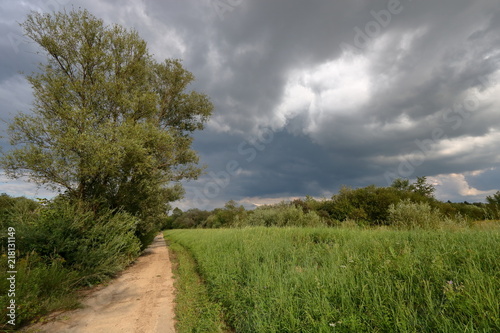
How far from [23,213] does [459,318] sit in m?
13.7

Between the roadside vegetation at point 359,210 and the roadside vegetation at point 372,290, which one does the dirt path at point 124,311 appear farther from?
the roadside vegetation at point 359,210

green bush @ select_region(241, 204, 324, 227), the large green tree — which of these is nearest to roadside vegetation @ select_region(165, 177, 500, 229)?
green bush @ select_region(241, 204, 324, 227)

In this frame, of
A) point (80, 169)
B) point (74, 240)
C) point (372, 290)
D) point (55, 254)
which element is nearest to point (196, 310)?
point (372, 290)

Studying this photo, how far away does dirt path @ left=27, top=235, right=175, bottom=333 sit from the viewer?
4.91 metres

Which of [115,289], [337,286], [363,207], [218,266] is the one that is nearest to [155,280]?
[115,289]

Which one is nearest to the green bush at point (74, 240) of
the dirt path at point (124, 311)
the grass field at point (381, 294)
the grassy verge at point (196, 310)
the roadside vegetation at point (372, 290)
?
the dirt path at point (124, 311)

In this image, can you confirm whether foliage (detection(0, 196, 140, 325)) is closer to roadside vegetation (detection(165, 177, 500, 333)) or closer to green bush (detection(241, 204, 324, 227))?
roadside vegetation (detection(165, 177, 500, 333))

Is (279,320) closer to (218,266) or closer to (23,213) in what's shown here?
(218,266)

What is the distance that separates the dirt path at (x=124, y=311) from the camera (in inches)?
193

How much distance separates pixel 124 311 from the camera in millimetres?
5922

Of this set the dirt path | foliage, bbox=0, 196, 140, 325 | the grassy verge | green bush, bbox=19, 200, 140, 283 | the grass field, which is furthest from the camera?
green bush, bbox=19, 200, 140, 283

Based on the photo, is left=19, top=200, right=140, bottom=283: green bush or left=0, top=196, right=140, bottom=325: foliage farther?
left=19, top=200, right=140, bottom=283: green bush

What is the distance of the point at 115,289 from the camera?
796 centimetres

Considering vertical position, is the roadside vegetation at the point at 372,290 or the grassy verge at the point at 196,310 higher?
the roadside vegetation at the point at 372,290
